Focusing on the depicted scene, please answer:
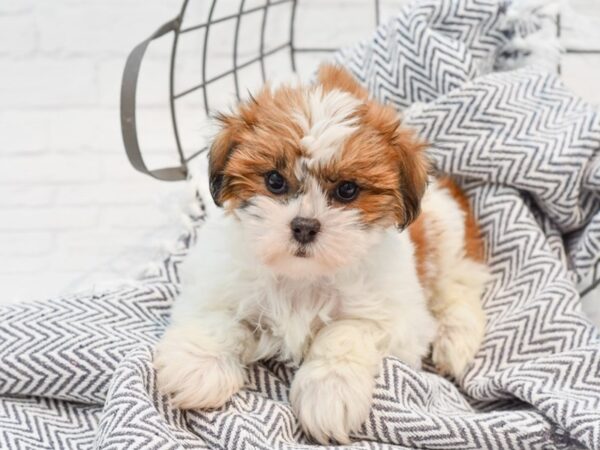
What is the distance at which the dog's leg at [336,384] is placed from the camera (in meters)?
2.01

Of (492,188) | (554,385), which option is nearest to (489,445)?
(554,385)

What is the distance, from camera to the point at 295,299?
7.34 ft

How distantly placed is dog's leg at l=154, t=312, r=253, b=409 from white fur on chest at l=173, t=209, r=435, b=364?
3 cm

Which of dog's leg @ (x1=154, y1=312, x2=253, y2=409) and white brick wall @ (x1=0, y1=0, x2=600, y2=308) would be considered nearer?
dog's leg @ (x1=154, y1=312, x2=253, y2=409)

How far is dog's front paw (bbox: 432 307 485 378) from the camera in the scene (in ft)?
8.19

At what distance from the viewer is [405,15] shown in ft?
9.63

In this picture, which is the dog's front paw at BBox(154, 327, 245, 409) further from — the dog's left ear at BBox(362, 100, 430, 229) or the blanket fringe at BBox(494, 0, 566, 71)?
the blanket fringe at BBox(494, 0, 566, 71)

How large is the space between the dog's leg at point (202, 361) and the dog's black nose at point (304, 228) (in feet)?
1.35

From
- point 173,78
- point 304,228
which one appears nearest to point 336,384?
point 304,228

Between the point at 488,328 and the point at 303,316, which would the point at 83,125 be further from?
the point at 488,328

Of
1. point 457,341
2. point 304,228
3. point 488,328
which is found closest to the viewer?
point 304,228

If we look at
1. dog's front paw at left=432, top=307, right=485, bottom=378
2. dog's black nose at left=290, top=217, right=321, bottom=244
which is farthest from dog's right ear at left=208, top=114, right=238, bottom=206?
dog's front paw at left=432, top=307, right=485, bottom=378

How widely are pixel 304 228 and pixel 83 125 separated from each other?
189 cm

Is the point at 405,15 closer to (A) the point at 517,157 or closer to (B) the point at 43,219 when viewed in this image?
(A) the point at 517,157
